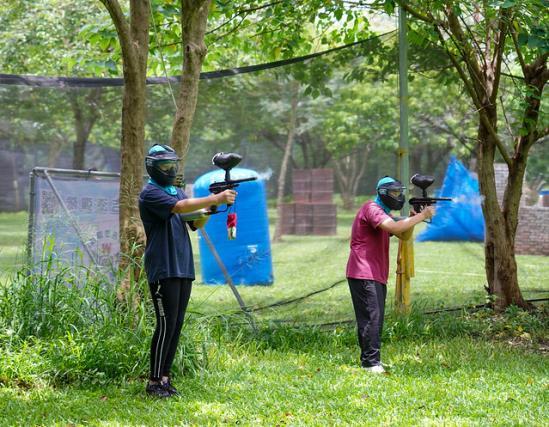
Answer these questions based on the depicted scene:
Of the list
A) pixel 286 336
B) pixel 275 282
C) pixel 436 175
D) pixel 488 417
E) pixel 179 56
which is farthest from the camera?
pixel 179 56

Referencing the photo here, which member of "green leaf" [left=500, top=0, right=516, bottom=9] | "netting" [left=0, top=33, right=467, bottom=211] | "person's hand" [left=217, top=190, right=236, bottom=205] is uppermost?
"green leaf" [left=500, top=0, right=516, bottom=9]

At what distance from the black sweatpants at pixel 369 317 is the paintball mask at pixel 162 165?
1761 millimetres

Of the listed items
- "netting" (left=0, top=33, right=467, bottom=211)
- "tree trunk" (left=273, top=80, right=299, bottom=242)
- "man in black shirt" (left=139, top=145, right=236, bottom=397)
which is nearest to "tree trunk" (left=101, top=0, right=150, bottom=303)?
"man in black shirt" (left=139, top=145, right=236, bottom=397)

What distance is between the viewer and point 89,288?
6039mm

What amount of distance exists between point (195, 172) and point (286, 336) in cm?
202

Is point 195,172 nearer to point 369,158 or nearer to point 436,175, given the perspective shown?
point 369,158

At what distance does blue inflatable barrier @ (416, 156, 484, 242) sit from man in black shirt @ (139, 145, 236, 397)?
15.6 ft

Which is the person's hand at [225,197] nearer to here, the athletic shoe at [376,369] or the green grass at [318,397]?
the green grass at [318,397]

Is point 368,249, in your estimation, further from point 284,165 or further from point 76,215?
point 76,215

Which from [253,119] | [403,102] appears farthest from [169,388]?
[403,102]

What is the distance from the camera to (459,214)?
1049 centimetres

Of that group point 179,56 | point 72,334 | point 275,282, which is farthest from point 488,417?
point 179,56

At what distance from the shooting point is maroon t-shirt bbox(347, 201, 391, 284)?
20.1 feet

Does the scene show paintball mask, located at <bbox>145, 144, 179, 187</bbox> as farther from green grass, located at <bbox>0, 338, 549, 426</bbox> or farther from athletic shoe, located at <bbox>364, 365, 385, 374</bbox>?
athletic shoe, located at <bbox>364, 365, 385, 374</bbox>
